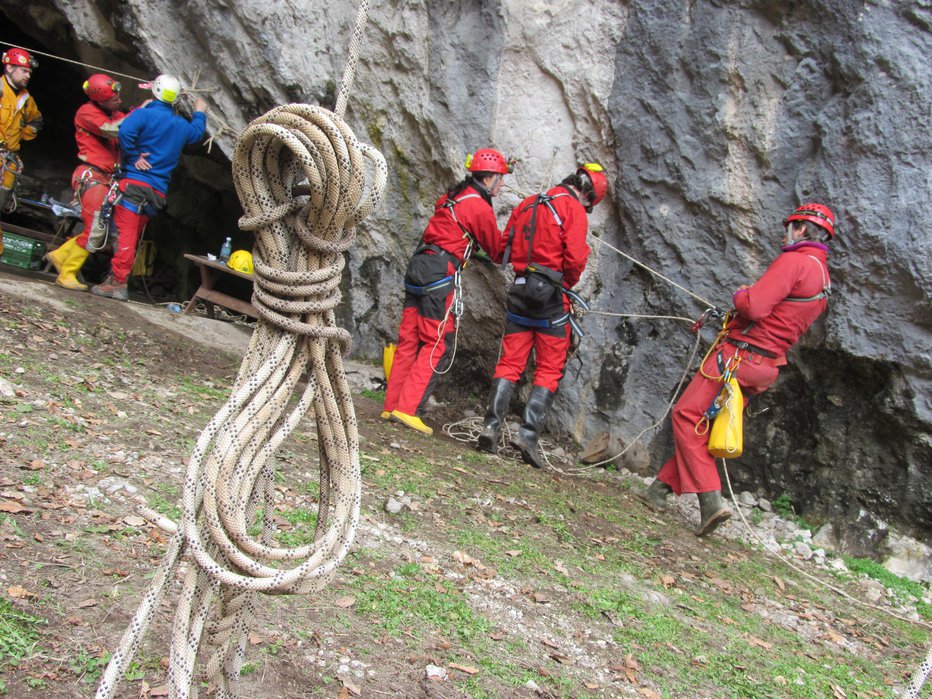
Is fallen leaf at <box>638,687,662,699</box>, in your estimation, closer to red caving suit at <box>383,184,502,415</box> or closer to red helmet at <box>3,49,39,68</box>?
red caving suit at <box>383,184,502,415</box>

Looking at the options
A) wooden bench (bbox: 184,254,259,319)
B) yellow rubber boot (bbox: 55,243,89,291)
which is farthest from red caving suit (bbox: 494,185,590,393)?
yellow rubber boot (bbox: 55,243,89,291)

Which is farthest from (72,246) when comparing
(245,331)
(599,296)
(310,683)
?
(310,683)

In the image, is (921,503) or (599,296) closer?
(921,503)

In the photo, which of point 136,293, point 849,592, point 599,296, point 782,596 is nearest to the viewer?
point 782,596

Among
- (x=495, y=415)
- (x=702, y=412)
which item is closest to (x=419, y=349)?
(x=495, y=415)

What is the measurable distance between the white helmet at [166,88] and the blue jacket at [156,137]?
7cm

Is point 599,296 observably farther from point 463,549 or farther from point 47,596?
point 47,596

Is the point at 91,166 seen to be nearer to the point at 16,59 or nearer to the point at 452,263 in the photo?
the point at 16,59

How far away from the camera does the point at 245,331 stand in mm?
8375

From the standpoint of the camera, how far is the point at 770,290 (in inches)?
205

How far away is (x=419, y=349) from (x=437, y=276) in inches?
25.9

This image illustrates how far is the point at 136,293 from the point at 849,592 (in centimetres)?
892

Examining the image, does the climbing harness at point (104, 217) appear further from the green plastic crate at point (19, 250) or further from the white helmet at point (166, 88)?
the green plastic crate at point (19, 250)

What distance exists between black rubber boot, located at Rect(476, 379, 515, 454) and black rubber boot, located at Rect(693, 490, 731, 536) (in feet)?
5.33
